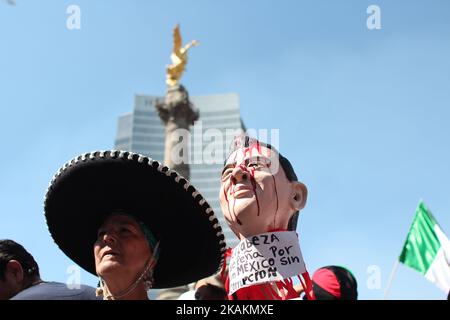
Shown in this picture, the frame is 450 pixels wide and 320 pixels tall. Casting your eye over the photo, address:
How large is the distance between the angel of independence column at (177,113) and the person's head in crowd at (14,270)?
1632cm

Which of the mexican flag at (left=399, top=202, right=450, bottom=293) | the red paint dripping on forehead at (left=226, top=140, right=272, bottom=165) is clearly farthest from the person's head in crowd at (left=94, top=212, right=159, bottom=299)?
the mexican flag at (left=399, top=202, right=450, bottom=293)

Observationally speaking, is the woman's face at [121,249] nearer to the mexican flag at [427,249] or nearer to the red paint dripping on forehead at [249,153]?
the red paint dripping on forehead at [249,153]

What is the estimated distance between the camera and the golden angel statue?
22641 mm

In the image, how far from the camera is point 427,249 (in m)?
7.88

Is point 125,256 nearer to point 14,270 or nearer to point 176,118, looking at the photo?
point 14,270

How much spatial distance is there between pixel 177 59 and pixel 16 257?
20.5m

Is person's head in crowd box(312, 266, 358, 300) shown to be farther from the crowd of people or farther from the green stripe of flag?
the green stripe of flag

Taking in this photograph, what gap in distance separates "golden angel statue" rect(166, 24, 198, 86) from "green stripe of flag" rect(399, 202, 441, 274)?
617 inches

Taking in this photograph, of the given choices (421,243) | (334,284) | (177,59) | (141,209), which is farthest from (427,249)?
(177,59)

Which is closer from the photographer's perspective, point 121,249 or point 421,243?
point 121,249

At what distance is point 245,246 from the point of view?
135 inches
